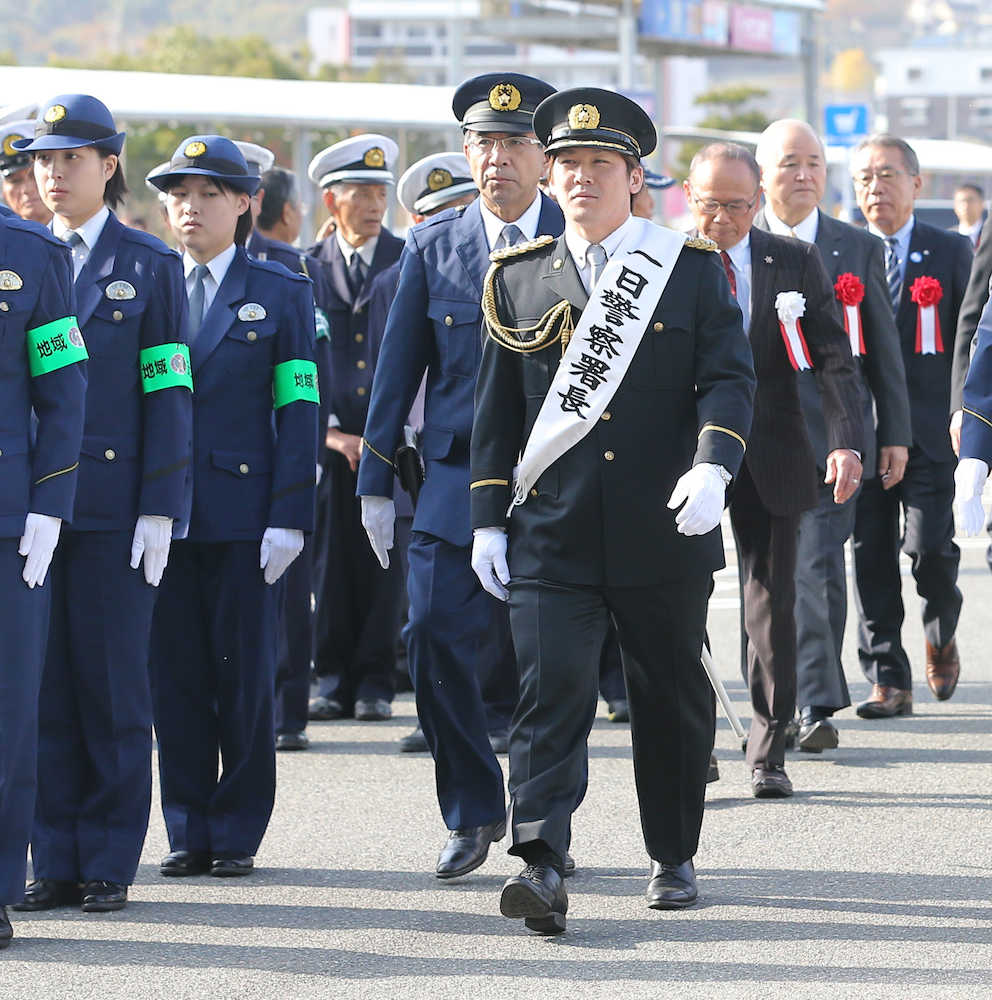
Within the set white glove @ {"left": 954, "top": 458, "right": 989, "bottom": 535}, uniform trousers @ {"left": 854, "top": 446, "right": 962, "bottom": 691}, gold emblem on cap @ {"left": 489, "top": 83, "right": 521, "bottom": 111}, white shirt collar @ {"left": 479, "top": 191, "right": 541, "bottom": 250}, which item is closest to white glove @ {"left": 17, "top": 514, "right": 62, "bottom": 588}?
white shirt collar @ {"left": 479, "top": 191, "right": 541, "bottom": 250}

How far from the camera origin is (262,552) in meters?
5.95

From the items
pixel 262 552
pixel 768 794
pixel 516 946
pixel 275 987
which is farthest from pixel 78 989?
pixel 768 794

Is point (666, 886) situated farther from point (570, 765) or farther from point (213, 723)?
point (213, 723)

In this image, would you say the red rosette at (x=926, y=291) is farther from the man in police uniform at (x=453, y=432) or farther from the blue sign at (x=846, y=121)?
the blue sign at (x=846, y=121)

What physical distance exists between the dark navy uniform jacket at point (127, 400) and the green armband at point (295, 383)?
1.47 ft

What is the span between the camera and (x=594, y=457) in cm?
515

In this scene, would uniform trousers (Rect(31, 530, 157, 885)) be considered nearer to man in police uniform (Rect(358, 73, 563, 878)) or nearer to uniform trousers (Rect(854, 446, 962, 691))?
man in police uniform (Rect(358, 73, 563, 878))

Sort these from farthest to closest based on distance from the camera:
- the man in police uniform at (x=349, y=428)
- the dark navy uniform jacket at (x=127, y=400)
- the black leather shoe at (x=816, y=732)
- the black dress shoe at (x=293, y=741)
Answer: the man in police uniform at (x=349, y=428), the black dress shoe at (x=293, y=741), the black leather shoe at (x=816, y=732), the dark navy uniform jacket at (x=127, y=400)

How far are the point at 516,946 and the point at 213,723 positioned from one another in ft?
4.47

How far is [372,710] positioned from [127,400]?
3.22 m

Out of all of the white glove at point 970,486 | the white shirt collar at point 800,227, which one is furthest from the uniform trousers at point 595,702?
the white shirt collar at point 800,227

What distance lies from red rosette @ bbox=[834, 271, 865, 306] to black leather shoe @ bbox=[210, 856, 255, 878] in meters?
3.12

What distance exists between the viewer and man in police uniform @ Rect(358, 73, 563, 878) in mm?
5797

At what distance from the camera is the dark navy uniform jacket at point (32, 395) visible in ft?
16.9
